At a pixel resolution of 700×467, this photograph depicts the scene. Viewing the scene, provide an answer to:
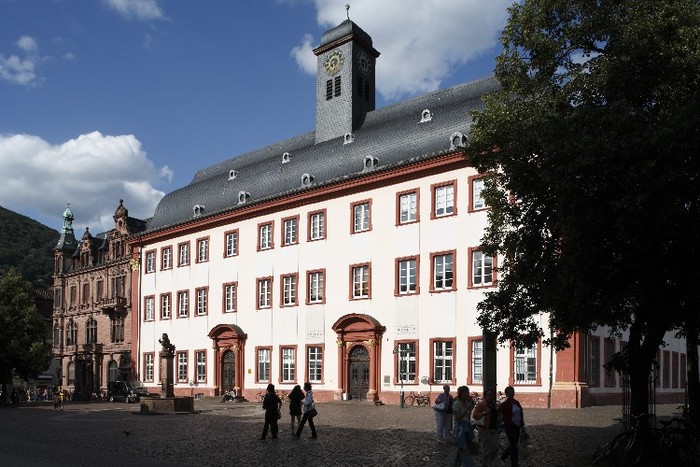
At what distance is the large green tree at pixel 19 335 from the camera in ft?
172

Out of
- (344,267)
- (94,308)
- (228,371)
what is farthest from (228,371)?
(94,308)

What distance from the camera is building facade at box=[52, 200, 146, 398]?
6184 cm

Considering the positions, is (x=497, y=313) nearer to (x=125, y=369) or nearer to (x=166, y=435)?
(x=166, y=435)

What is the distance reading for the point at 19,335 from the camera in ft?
174

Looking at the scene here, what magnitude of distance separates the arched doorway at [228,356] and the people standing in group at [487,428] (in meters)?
35.1

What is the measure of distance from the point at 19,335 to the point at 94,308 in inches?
504

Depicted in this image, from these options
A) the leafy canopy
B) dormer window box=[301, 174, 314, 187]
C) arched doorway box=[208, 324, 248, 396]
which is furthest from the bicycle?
arched doorway box=[208, 324, 248, 396]

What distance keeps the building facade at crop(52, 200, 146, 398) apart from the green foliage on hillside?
32319mm

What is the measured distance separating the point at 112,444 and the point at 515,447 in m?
11.5

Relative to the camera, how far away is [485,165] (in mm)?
19109

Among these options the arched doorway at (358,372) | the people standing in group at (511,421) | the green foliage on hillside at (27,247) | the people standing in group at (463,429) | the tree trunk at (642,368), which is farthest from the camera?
the green foliage on hillside at (27,247)

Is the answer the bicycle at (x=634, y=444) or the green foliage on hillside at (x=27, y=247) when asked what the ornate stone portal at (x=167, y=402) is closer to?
the bicycle at (x=634, y=444)

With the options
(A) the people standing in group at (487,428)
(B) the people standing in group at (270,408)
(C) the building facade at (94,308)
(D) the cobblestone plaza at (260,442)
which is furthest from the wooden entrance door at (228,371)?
(A) the people standing in group at (487,428)

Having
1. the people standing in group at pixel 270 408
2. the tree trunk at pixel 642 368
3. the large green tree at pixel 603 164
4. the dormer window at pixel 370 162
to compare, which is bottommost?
the people standing in group at pixel 270 408
